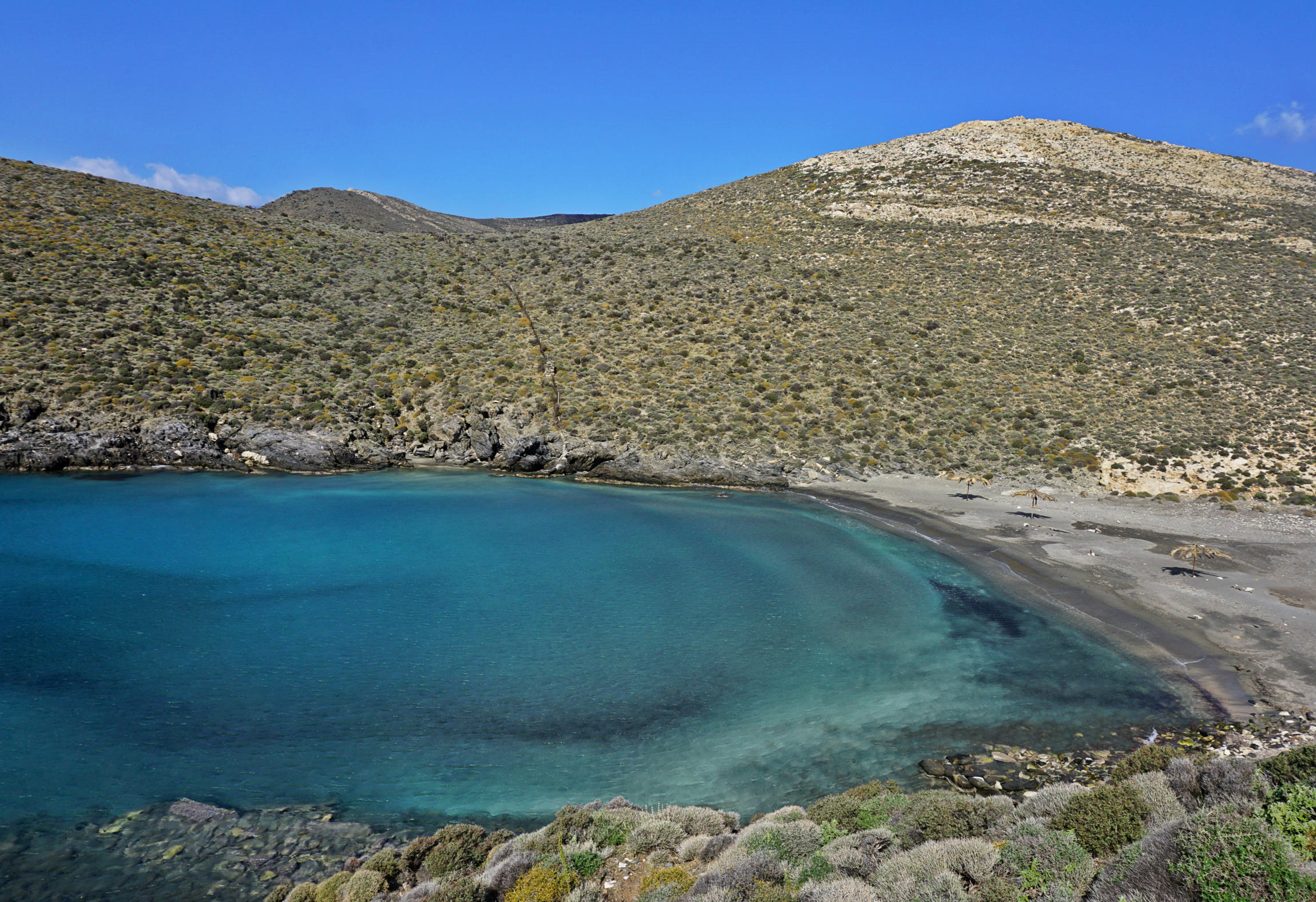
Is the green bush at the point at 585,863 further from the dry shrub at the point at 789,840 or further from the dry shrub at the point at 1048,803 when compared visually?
the dry shrub at the point at 1048,803

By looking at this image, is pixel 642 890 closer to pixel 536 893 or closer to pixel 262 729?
pixel 536 893

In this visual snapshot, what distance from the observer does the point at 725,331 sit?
151ft

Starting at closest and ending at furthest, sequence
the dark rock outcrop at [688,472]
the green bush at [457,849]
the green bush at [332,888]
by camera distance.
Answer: the green bush at [332,888] < the green bush at [457,849] < the dark rock outcrop at [688,472]

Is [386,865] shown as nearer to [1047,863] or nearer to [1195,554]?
[1047,863]

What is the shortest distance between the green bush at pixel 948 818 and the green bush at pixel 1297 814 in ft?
10.2

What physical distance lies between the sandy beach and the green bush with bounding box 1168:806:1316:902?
11.4 m

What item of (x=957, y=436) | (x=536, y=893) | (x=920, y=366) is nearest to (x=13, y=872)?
(x=536, y=893)

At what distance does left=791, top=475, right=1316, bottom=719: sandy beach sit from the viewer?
1697 centimetres

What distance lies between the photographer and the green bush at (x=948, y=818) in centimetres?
881

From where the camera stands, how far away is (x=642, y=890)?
881cm

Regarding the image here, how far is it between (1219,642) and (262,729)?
2436cm

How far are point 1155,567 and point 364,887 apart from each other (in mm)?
26204

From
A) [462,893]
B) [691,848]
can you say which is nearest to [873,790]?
[691,848]

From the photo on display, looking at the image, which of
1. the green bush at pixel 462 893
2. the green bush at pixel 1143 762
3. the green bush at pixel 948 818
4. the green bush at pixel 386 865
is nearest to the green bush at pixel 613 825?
the green bush at pixel 462 893
